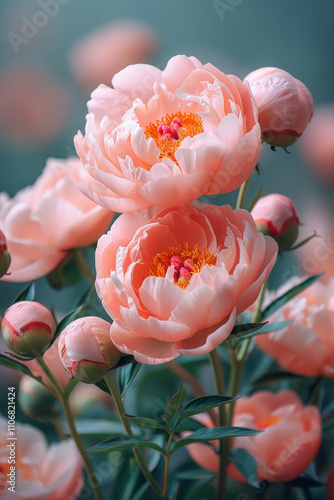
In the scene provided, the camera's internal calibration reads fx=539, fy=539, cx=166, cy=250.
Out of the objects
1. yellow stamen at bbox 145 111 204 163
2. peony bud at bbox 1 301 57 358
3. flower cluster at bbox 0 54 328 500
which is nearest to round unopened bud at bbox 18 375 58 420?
flower cluster at bbox 0 54 328 500

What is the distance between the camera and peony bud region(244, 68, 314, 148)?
1.02ft

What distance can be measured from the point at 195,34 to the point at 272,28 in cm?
8

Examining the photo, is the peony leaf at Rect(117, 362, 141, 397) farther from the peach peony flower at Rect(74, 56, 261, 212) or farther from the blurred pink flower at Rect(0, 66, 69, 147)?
the blurred pink flower at Rect(0, 66, 69, 147)

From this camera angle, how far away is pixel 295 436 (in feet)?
1.28

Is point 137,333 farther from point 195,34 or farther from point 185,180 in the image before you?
point 195,34

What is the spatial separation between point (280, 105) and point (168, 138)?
0.22ft

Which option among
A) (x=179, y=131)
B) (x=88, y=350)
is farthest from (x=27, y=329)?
(x=179, y=131)

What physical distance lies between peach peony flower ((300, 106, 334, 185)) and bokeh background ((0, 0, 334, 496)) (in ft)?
0.03

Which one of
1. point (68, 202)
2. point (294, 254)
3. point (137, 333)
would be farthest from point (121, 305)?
point (294, 254)

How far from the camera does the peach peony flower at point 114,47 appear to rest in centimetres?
57

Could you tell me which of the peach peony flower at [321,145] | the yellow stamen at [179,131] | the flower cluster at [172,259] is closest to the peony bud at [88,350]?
the flower cluster at [172,259]

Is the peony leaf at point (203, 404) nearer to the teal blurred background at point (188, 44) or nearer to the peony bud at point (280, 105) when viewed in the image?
the peony bud at point (280, 105)

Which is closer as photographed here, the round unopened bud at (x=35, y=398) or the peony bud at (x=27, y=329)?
the peony bud at (x=27, y=329)

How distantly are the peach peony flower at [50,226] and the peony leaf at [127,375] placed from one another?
109 millimetres
